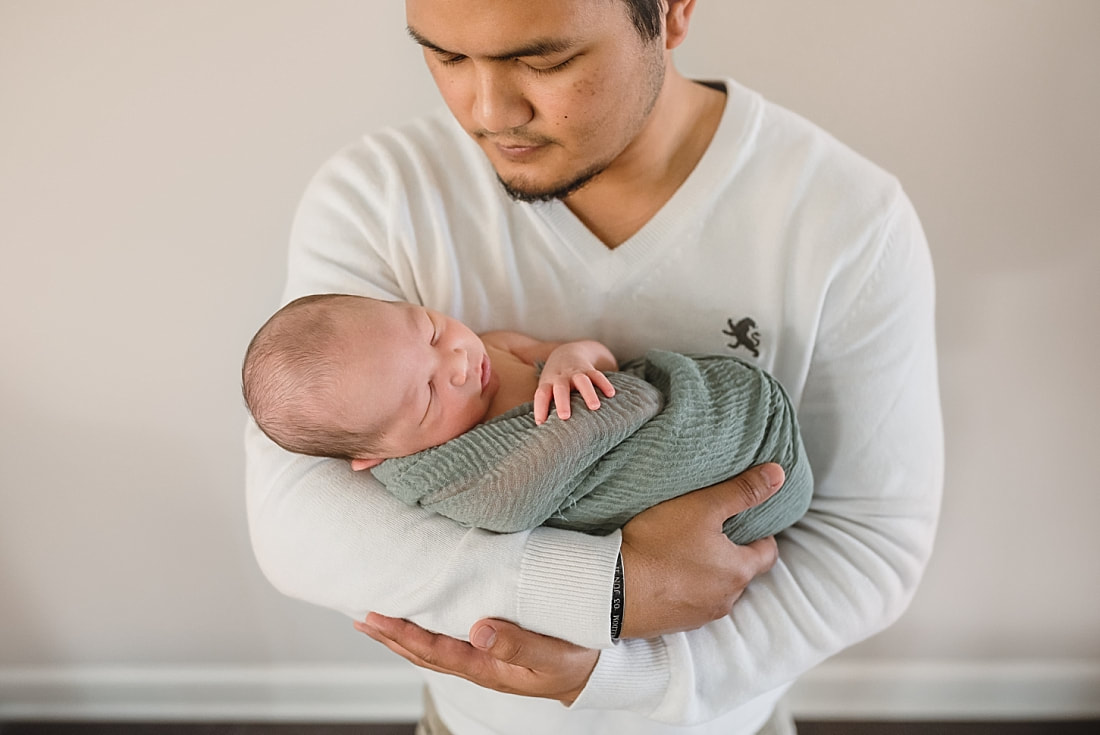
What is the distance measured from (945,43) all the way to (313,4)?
1127mm

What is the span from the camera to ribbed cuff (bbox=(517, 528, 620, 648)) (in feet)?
3.48

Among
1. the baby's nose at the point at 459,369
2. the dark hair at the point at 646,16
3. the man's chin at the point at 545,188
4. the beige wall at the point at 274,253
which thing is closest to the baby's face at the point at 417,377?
the baby's nose at the point at 459,369

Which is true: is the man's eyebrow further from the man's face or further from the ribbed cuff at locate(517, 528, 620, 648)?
the ribbed cuff at locate(517, 528, 620, 648)

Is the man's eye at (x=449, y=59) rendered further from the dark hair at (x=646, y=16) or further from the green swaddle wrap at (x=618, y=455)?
the green swaddle wrap at (x=618, y=455)

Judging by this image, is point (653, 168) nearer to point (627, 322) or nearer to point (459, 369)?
point (627, 322)

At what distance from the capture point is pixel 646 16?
1101 millimetres

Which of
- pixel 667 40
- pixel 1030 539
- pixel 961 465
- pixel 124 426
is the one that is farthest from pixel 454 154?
pixel 1030 539

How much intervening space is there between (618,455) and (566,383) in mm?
119

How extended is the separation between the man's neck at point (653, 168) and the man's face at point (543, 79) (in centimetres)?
7

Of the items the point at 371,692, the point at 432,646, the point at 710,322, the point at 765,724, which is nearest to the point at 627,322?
the point at 710,322

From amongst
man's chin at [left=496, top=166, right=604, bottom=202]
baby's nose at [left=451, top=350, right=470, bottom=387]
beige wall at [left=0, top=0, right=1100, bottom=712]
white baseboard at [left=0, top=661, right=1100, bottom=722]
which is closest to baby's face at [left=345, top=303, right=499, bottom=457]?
baby's nose at [left=451, top=350, right=470, bottom=387]

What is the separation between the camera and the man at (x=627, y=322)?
108 centimetres

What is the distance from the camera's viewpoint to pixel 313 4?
1.50 metres

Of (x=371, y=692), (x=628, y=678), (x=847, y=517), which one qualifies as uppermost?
(x=847, y=517)
